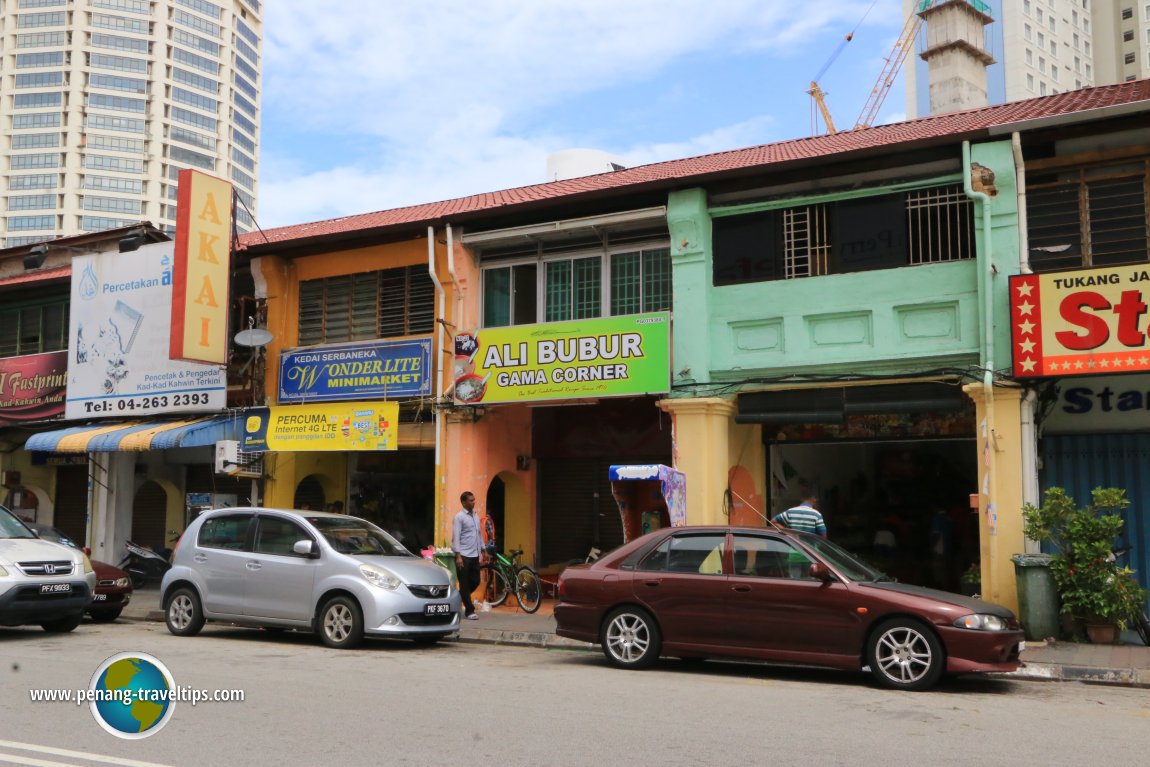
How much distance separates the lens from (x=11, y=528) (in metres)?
13.5

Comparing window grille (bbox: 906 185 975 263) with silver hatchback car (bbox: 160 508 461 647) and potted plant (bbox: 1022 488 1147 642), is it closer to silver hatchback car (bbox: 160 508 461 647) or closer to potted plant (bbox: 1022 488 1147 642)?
potted plant (bbox: 1022 488 1147 642)

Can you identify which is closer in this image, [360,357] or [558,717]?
[558,717]

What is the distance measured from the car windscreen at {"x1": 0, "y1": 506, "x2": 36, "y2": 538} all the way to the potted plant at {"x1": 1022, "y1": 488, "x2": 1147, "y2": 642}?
1200 cm

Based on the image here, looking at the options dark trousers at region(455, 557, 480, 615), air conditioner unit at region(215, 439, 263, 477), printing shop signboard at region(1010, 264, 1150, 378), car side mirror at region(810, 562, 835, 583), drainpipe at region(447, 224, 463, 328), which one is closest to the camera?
car side mirror at region(810, 562, 835, 583)

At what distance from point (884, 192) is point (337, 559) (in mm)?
8299

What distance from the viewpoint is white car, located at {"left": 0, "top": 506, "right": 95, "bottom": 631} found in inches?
469

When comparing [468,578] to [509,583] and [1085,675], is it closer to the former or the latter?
[509,583]

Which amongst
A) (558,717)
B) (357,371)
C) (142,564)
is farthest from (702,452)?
(142,564)

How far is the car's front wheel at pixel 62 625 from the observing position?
13062 mm

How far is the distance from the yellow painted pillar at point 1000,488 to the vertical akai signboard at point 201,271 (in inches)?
473

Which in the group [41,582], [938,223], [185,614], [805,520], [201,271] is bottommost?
[185,614]

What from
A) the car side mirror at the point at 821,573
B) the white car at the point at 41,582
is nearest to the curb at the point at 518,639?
the car side mirror at the point at 821,573

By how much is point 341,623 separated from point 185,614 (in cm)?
249

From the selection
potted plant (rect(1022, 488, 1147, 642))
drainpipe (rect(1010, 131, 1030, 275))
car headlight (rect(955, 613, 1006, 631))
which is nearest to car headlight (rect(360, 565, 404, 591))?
car headlight (rect(955, 613, 1006, 631))
